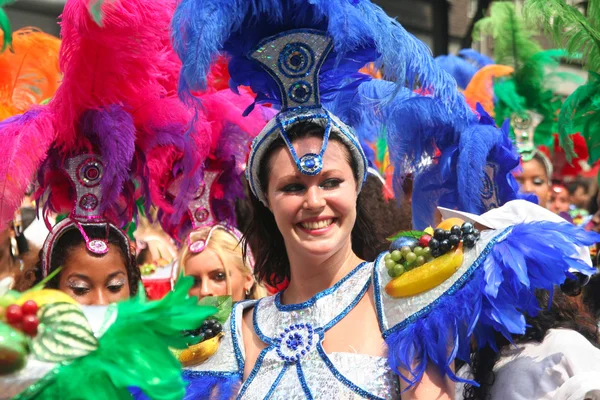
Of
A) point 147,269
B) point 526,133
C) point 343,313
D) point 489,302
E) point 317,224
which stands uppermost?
point 317,224

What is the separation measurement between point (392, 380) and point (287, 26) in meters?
1.18

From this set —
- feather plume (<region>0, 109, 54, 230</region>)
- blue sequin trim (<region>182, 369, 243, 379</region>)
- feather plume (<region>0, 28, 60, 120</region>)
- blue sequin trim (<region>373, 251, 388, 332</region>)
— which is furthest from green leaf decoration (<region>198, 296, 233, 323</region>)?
feather plume (<region>0, 28, 60, 120</region>)

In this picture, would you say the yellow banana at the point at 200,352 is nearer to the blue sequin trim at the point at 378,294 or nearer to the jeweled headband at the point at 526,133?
the blue sequin trim at the point at 378,294

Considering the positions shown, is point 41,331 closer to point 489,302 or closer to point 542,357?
point 489,302

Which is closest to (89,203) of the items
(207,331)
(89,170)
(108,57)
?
(89,170)

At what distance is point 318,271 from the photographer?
9.90 feet

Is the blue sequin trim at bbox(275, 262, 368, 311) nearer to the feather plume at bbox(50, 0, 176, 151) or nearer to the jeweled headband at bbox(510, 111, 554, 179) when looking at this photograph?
the feather plume at bbox(50, 0, 176, 151)

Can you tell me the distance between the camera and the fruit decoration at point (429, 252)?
2777 millimetres

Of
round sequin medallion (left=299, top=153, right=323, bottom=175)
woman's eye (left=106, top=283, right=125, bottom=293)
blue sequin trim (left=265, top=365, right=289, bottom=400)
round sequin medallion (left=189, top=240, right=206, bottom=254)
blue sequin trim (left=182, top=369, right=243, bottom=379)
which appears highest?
round sequin medallion (left=299, top=153, right=323, bottom=175)

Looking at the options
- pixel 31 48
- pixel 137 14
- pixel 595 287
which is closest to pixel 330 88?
pixel 137 14

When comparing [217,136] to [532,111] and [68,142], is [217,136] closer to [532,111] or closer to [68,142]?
[68,142]

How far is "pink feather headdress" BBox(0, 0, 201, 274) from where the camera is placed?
3.54 m

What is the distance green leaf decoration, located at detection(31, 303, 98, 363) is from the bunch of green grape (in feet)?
3.25

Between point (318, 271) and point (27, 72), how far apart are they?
2.31 metres
